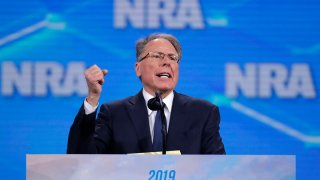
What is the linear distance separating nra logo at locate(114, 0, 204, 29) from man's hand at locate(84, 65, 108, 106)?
4.82 ft

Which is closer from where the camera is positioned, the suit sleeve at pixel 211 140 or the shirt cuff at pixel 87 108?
the shirt cuff at pixel 87 108

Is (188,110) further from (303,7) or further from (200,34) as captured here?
(303,7)

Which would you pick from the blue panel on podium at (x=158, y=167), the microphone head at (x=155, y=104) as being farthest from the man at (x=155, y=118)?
the blue panel on podium at (x=158, y=167)

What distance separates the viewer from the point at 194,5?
3.56 m

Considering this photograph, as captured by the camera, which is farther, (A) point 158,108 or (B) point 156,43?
(B) point 156,43

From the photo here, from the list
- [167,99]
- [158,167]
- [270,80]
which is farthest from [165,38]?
[270,80]

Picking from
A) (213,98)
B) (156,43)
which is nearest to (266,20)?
(213,98)

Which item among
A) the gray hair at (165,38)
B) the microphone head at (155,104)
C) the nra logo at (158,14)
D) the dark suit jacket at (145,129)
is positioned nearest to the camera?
the microphone head at (155,104)

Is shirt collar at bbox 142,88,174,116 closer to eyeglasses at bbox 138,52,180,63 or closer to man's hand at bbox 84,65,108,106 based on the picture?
eyeglasses at bbox 138,52,180,63

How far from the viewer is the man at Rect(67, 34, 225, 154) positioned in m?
2.25

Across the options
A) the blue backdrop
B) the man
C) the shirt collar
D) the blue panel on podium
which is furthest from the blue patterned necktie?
the blue backdrop

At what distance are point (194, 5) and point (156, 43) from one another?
49.4 inches

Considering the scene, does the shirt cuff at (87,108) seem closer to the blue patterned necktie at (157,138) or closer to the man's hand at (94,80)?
the man's hand at (94,80)

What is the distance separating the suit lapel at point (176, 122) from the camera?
225 cm
